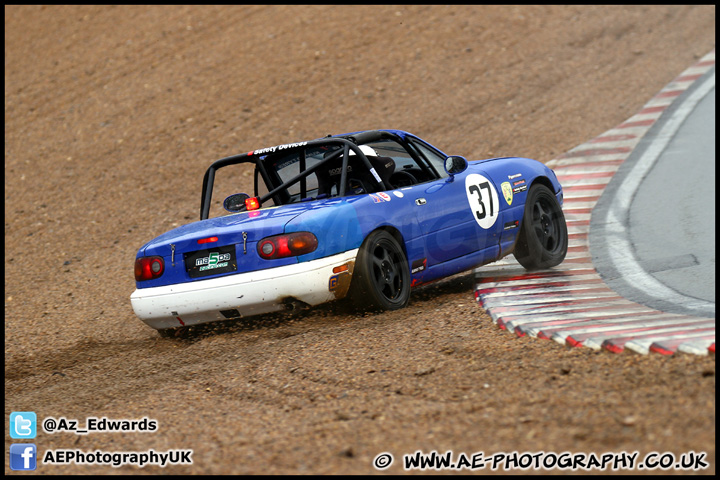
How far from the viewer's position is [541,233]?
8195 millimetres

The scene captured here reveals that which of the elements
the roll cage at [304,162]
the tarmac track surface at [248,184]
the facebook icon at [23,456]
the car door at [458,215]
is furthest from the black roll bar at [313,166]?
the facebook icon at [23,456]

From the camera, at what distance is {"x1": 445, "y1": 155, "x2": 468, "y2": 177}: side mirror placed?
731cm

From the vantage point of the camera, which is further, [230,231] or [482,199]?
[482,199]

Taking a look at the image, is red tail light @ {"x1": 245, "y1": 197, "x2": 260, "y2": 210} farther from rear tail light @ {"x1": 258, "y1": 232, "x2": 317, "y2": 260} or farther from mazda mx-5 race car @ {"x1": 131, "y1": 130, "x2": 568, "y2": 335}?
rear tail light @ {"x1": 258, "y1": 232, "x2": 317, "y2": 260}

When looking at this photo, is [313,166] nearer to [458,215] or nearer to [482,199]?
[458,215]

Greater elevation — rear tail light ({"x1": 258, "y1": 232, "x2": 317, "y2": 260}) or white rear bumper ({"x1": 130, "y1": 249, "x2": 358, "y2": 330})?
rear tail light ({"x1": 258, "y1": 232, "x2": 317, "y2": 260})

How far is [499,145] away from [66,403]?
9676 mm

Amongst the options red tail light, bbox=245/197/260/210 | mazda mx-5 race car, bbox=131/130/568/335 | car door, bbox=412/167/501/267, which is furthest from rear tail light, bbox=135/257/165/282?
car door, bbox=412/167/501/267

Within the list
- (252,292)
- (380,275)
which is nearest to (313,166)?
(380,275)

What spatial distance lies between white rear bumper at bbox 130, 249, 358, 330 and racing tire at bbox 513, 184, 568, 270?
2183 millimetres

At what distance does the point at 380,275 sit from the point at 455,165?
1.29 meters

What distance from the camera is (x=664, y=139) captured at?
44.3 ft

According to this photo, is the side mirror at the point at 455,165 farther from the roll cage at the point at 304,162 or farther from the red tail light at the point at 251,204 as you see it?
the red tail light at the point at 251,204

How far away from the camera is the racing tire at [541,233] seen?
8.00 m
